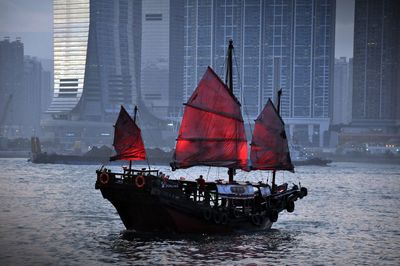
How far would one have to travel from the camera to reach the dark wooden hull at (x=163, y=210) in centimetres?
4956

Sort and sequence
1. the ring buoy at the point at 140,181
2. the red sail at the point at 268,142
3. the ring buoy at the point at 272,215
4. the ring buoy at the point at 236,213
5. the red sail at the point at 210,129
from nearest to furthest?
the ring buoy at the point at 140,181 → the ring buoy at the point at 236,213 → the red sail at the point at 210,129 → the ring buoy at the point at 272,215 → the red sail at the point at 268,142

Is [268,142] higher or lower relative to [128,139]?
lower

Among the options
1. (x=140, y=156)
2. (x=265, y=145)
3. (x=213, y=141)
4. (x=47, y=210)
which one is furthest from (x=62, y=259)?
(x=47, y=210)

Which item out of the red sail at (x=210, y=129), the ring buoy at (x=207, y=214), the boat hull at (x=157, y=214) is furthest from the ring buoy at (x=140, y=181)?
the red sail at (x=210, y=129)

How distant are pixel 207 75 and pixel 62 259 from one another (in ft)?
58.5

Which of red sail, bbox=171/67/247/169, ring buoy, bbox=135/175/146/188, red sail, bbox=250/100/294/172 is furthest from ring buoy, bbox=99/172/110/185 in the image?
red sail, bbox=250/100/294/172

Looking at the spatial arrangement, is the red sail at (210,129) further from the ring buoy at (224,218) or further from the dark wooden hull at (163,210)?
the ring buoy at (224,218)

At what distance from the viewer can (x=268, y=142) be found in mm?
62938

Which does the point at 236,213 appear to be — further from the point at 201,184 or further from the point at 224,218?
the point at 201,184

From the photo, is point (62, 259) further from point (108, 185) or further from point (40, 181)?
point (40, 181)

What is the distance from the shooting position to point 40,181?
119438 mm

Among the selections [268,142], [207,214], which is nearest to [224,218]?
[207,214]

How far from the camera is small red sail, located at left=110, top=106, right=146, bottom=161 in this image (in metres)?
54.5

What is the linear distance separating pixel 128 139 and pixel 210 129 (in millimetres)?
6024
